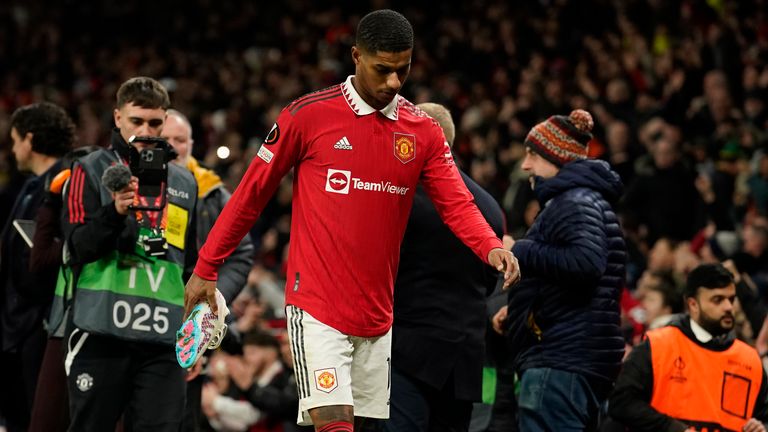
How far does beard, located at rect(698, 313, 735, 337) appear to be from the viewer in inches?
263

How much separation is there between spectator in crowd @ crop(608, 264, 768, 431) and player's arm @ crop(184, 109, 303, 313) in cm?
295

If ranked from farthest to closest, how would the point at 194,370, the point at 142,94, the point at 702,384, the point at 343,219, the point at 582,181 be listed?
1. the point at 702,384
2. the point at 194,370
3. the point at 582,181
4. the point at 142,94
5. the point at 343,219

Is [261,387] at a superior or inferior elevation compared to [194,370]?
inferior

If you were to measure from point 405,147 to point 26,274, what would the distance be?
284 centimetres

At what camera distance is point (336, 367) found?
173 inches

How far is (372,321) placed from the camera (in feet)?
14.9

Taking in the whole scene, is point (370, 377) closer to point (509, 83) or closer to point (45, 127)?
point (45, 127)

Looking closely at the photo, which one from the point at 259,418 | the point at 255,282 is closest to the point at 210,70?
the point at 255,282

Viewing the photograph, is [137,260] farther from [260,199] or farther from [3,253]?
[3,253]

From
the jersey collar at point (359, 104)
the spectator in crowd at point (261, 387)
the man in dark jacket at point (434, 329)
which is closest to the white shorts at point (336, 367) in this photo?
the man in dark jacket at point (434, 329)

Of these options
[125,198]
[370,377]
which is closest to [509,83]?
[125,198]

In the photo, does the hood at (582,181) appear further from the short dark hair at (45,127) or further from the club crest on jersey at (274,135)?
the short dark hair at (45,127)

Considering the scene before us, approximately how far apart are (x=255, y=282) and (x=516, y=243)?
7.80 m

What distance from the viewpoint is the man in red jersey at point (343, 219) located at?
4410 mm
